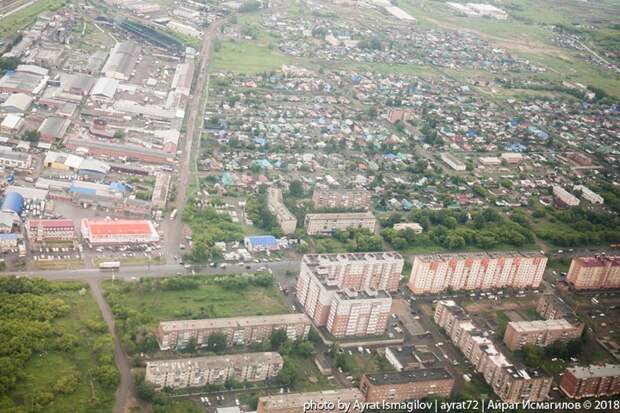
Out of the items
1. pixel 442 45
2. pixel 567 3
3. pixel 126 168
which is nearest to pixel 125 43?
pixel 126 168

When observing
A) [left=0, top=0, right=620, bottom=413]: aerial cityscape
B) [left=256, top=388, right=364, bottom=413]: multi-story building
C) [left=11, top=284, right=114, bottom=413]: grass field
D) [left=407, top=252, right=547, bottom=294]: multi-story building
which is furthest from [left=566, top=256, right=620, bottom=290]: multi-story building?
[left=11, top=284, right=114, bottom=413]: grass field

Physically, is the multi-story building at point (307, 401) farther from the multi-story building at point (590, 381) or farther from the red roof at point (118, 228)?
the red roof at point (118, 228)

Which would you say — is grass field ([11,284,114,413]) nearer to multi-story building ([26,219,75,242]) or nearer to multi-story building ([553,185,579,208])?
multi-story building ([26,219,75,242])

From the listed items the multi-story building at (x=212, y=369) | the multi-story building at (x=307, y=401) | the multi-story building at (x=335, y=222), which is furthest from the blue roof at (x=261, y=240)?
the multi-story building at (x=307, y=401)

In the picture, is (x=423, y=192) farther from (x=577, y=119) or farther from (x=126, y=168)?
(x=577, y=119)

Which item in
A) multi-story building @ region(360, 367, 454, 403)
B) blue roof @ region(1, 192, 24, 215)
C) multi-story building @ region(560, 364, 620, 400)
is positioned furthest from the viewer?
blue roof @ region(1, 192, 24, 215)

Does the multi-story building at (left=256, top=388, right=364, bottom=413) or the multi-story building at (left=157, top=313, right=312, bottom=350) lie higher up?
the multi-story building at (left=256, top=388, right=364, bottom=413)
